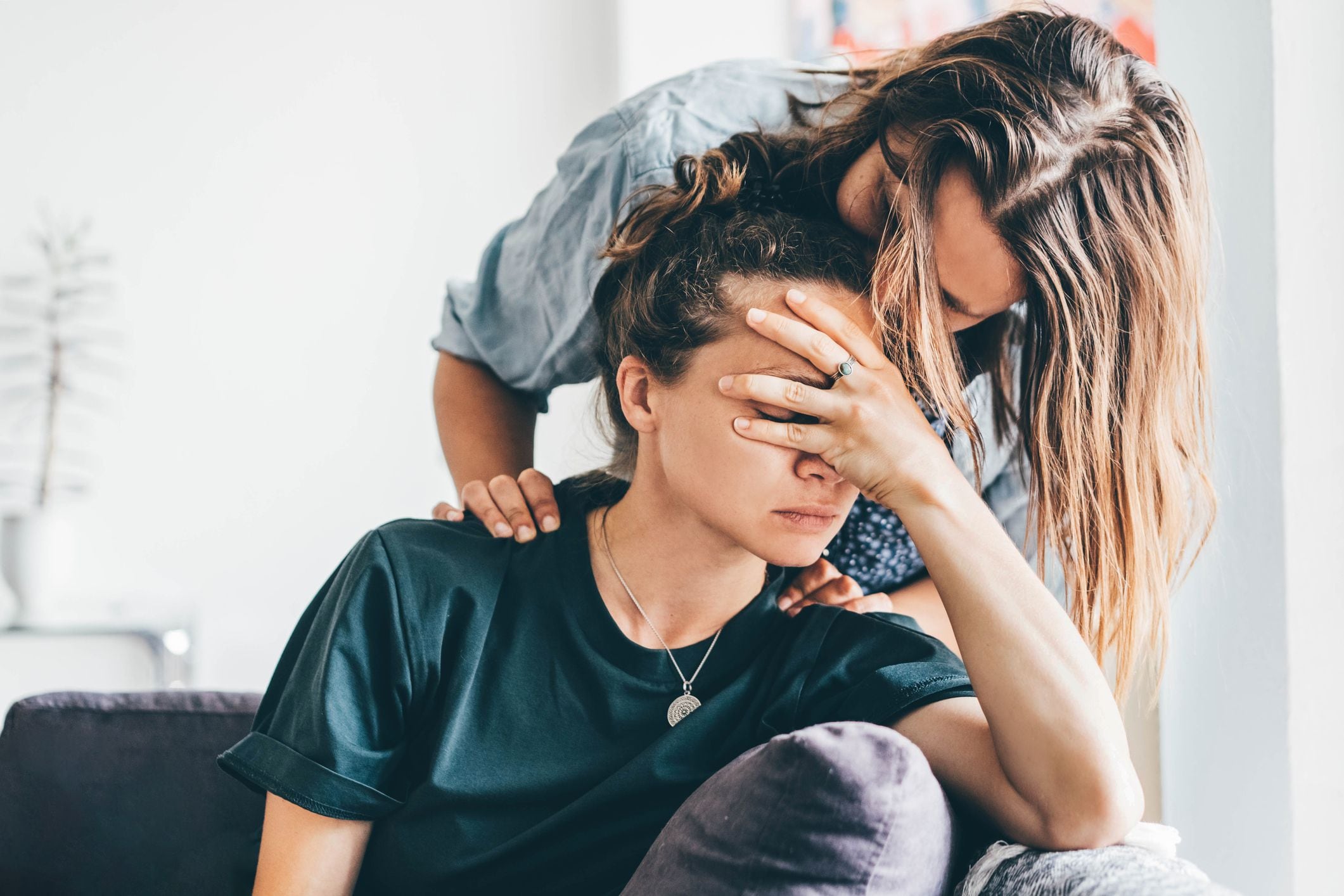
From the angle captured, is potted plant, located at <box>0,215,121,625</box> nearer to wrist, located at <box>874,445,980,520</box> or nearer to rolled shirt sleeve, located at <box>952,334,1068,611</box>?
rolled shirt sleeve, located at <box>952,334,1068,611</box>

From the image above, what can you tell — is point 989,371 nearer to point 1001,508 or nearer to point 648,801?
point 1001,508

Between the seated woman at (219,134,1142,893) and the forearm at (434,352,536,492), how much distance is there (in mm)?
349

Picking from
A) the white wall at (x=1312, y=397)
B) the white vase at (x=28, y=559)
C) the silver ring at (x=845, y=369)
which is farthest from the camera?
the white vase at (x=28, y=559)

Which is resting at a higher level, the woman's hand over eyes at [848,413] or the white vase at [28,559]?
the woman's hand over eyes at [848,413]

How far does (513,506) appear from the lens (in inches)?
45.0

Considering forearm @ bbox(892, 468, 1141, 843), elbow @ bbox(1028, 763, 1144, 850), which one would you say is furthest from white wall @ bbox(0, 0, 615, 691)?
elbow @ bbox(1028, 763, 1144, 850)

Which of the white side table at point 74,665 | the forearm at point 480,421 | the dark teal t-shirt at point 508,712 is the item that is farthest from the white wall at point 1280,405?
the white side table at point 74,665

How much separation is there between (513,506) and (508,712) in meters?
0.22

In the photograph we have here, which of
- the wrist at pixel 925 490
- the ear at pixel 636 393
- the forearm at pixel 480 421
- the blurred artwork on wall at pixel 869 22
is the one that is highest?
the blurred artwork on wall at pixel 869 22

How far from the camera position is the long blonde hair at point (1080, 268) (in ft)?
3.13

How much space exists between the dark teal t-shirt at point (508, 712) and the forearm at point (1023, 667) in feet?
0.29

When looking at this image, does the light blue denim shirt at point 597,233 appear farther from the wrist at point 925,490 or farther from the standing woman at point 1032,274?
the wrist at point 925,490

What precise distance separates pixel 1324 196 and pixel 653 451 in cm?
80

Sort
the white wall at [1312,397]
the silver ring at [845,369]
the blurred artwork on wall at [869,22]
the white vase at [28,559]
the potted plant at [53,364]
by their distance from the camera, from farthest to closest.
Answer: the potted plant at [53,364] → the blurred artwork on wall at [869,22] → the white vase at [28,559] → the white wall at [1312,397] → the silver ring at [845,369]
